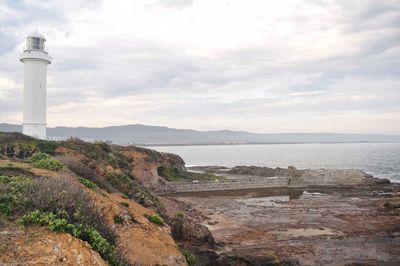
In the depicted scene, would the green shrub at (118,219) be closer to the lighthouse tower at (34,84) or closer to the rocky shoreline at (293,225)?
the rocky shoreline at (293,225)

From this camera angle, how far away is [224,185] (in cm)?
4925

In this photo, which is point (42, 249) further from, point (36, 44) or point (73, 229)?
point (36, 44)

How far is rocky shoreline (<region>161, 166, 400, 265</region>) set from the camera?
62.7 feet

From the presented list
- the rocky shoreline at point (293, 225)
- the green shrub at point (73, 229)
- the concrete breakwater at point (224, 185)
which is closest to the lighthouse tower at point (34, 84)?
the rocky shoreline at point (293, 225)

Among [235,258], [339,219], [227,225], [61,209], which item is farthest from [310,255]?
[61,209]

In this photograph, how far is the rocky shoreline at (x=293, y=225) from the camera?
62.7 ft

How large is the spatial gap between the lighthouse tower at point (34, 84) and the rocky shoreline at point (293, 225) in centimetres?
1448

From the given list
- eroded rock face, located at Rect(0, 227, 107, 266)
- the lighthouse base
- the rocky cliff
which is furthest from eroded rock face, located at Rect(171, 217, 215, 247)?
the lighthouse base

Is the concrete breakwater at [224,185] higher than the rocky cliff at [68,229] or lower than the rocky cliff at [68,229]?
lower

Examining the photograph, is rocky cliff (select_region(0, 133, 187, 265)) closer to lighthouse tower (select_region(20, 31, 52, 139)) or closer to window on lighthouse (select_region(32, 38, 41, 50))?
lighthouse tower (select_region(20, 31, 52, 139))

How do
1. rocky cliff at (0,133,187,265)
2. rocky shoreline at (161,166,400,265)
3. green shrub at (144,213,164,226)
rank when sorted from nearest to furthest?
1. rocky cliff at (0,133,187,265)
2. green shrub at (144,213,164,226)
3. rocky shoreline at (161,166,400,265)

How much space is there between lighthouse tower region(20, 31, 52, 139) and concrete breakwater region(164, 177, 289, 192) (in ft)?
56.7

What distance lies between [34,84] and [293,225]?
26.7m

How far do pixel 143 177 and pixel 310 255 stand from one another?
1082 inches
